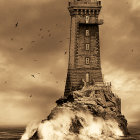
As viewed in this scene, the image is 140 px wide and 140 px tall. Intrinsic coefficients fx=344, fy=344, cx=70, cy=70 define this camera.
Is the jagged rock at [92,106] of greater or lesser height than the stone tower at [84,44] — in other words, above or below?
below

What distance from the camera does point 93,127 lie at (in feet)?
204

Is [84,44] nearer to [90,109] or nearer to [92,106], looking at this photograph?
[92,106]

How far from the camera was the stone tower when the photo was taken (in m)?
73.9

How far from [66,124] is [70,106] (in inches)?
160

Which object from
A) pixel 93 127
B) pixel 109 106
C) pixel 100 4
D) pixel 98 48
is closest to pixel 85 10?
pixel 100 4

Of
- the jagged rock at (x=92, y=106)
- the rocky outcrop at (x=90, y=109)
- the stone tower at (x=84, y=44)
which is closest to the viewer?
the rocky outcrop at (x=90, y=109)

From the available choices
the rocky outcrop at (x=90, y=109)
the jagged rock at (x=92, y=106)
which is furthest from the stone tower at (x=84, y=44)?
the jagged rock at (x=92, y=106)

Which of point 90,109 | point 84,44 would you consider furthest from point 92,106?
point 84,44

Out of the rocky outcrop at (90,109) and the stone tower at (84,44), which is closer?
the rocky outcrop at (90,109)

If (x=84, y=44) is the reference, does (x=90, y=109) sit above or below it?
below

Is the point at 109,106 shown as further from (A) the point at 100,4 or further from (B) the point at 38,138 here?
(A) the point at 100,4

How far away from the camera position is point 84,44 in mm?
75812

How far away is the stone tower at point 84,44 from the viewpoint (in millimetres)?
73938

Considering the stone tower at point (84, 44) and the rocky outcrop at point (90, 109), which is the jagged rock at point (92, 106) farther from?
the stone tower at point (84, 44)
